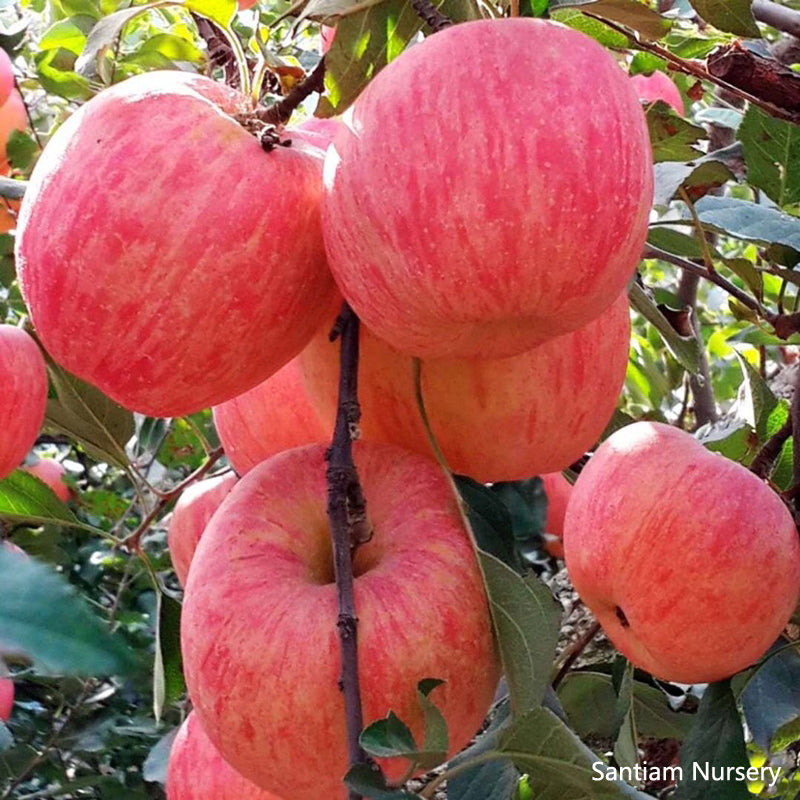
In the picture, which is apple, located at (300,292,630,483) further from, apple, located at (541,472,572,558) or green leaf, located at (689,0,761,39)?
apple, located at (541,472,572,558)

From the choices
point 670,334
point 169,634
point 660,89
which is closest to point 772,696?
point 670,334

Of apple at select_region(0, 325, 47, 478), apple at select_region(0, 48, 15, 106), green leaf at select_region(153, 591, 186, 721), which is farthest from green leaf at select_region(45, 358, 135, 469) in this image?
apple at select_region(0, 48, 15, 106)

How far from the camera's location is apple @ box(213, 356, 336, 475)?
0.98 m

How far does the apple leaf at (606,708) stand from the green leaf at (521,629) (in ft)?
1.57

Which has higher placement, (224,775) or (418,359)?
(418,359)

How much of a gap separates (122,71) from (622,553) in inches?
42.5

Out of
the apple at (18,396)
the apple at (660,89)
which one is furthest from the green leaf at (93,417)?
the apple at (660,89)

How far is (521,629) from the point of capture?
757 mm

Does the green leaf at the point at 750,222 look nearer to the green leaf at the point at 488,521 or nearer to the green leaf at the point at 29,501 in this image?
the green leaf at the point at 488,521

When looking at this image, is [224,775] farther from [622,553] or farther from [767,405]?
[767,405]

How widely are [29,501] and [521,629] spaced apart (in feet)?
2.24

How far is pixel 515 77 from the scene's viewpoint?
67 cm

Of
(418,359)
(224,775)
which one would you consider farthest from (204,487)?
(418,359)

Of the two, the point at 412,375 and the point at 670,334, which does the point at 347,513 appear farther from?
the point at 670,334
